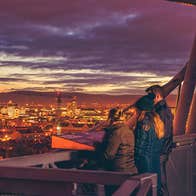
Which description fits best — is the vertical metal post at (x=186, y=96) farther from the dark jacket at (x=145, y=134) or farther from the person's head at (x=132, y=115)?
the dark jacket at (x=145, y=134)

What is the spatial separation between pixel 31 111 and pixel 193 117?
2167cm

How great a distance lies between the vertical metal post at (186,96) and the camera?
11.5 m

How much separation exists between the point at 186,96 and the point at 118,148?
6.01 meters

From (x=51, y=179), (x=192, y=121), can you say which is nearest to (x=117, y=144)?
(x=51, y=179)

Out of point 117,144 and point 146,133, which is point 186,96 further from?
point 117,144

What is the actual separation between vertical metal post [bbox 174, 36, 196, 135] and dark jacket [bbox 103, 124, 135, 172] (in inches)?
215

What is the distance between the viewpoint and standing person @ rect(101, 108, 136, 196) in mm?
6031

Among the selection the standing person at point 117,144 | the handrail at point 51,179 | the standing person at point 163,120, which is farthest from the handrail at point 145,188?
the standing person at point 163,120

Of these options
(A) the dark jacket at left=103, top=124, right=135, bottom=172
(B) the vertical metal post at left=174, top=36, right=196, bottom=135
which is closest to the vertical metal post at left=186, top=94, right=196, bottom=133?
(B) the vertical metal post at left=174, top=36, right=196, bottom=135

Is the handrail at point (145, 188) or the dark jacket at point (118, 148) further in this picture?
the dark jacket at point (118, 148)

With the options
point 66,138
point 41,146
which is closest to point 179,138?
point 66,138

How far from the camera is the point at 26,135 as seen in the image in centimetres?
3788

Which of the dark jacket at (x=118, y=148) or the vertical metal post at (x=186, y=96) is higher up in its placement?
the vertical metal post at (x=186, y=96)

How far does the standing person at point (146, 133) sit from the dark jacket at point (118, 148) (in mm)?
275
